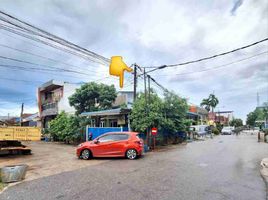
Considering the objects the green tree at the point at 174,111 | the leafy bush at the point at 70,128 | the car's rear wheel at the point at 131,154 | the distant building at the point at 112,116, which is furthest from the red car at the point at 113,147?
the leafy bush at the point at 70,128

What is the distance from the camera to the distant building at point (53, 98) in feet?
100

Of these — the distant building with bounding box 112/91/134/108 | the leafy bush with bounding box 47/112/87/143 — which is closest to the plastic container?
the leafy bush with bounding box 47/112/87/143

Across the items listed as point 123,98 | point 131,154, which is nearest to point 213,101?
point 123,98

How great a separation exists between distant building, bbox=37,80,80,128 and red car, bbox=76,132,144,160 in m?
17.8

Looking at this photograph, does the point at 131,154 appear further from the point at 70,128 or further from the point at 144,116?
the point at 70,128

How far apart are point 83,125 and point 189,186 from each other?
664 inches

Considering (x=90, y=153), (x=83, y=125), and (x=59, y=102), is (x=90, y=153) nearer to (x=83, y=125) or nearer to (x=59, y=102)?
(x=83, y=125)

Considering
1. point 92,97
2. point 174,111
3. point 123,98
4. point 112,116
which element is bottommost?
point 112,116

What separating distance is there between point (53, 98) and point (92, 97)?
397 inches

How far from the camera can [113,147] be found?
40.8 ft

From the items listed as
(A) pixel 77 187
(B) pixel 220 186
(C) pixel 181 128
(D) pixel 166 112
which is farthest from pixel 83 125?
(B) pixel 220 186

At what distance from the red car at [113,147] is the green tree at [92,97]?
13698 mm
